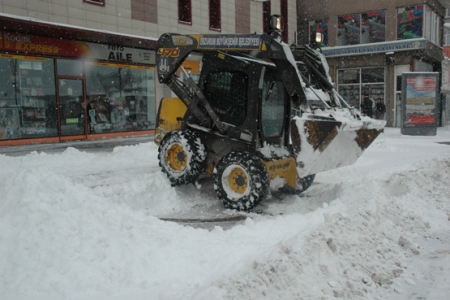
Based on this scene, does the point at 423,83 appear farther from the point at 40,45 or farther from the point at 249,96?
the point at 40,45

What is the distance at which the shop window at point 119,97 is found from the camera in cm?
1594

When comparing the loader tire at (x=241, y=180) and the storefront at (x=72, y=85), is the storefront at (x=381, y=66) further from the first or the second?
the loader tire at (x=241, y=180)

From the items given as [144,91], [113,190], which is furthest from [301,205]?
[144,91]

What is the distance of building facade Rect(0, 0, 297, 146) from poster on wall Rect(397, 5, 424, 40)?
11.3m

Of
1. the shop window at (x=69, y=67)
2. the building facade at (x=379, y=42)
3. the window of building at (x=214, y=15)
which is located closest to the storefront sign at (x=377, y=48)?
the building facade at (x=379, y=42)

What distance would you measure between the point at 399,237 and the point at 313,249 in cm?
142

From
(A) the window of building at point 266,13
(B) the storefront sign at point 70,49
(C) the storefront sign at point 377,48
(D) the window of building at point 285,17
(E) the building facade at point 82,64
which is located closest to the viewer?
(B) the storefront sign at point 70,49

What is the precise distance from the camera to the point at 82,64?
606 inches

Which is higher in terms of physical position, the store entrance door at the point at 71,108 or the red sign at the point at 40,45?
the red sign at the point at 40,45

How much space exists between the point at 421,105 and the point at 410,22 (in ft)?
26.7

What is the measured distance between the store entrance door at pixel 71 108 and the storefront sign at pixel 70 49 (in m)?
0.99

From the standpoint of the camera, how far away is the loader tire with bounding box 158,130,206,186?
274 inches

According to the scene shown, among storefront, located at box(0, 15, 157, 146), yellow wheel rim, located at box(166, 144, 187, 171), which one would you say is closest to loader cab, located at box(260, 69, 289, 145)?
yellow wheel rim, located at box(166, 144, 187, 171)

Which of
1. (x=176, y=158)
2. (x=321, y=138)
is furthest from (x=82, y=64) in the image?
(x=321, y=138)
